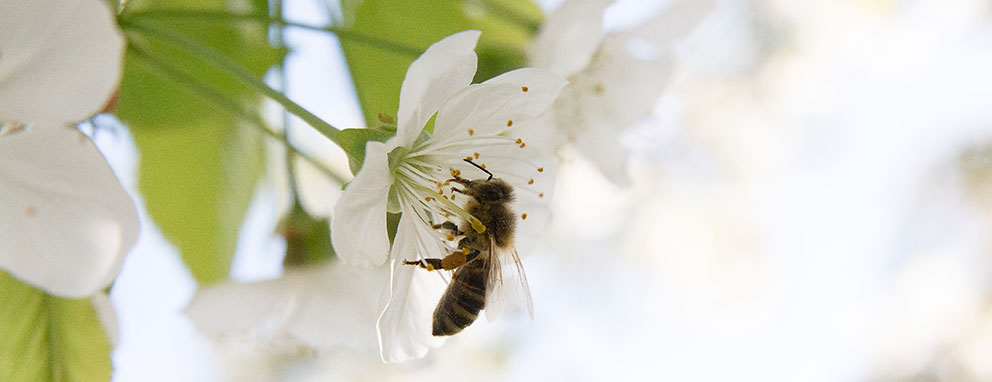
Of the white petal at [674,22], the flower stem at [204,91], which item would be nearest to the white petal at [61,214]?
the flower stem at [204,91]

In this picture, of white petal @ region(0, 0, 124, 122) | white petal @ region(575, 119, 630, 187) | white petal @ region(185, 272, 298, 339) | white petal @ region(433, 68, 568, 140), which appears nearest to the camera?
white petal @ region(0, 0, 124, 122)

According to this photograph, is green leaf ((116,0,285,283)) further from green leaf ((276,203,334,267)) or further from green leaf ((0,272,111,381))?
green leaf ((0,272,111,381))

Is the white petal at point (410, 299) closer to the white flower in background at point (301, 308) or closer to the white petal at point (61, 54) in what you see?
the white flower in background at point (301, 308)

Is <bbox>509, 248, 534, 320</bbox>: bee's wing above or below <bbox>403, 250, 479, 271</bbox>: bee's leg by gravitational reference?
above

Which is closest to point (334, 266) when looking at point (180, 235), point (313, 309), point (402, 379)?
point (313, 309)

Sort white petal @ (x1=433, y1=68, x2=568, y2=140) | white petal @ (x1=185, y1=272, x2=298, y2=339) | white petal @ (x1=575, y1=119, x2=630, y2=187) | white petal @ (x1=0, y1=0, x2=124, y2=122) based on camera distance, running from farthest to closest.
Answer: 1. white petal @ (x1=575, y1=119, x2=630, y2=187)
2. white petal @ (x1=185, y1=272, x2=298, y2=339)
3. white petal @ (x1=433, y1=68, x2=568, y2=140)
4. white petal @ (x1=0, y1=0, x2=124, y2=122)

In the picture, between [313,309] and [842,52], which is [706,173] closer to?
[842,52]

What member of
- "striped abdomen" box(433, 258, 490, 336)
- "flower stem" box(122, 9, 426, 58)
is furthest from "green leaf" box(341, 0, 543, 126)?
"striped abdomen" box(433, 258, 490, 336)
